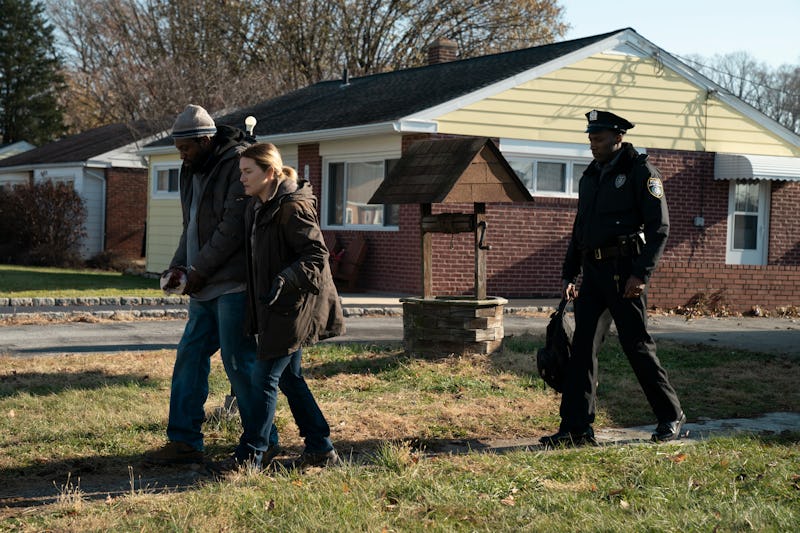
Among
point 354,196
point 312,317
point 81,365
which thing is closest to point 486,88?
point 354,196

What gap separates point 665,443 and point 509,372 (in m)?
2.97

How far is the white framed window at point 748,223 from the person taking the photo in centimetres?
2055

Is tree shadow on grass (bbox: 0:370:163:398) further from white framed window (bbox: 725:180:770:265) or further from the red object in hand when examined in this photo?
white framed window (bbox: 725:180:770:265)

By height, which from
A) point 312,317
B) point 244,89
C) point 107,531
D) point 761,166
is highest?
point 244,89

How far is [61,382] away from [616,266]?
4.62 metres

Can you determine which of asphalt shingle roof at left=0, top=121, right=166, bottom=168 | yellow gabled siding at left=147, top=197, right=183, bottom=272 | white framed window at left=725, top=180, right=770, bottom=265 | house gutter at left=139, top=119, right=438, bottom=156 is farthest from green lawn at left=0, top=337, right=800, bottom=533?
asphalt shingle roof at left=0, top=121, right=166, bottom=168

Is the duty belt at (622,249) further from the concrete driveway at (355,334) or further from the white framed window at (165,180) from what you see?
the white framed window at (165,180)

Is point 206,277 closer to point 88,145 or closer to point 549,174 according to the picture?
point 549,174

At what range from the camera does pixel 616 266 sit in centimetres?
660

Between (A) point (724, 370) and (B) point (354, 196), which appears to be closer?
(A) point (724, 370)

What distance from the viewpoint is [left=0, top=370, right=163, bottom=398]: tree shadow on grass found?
813 cm

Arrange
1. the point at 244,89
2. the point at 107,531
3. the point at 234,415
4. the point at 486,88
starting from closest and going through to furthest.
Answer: the point at 107,531
the point at 234,415
the point at 486,88
the point at 244,89

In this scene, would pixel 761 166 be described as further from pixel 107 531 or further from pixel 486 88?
pixel 107 531

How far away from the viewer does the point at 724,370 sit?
10172 mm
